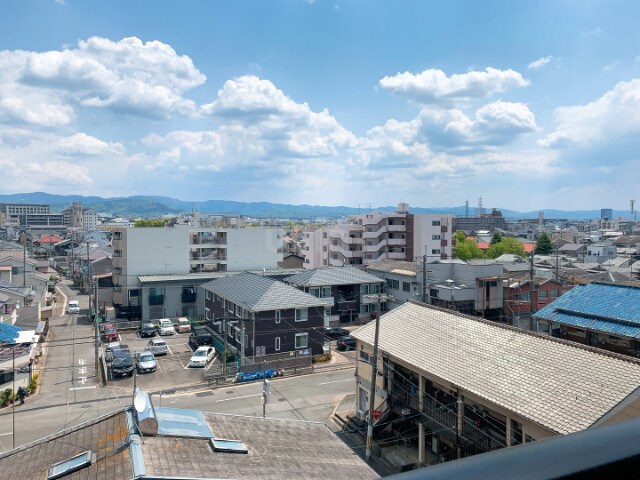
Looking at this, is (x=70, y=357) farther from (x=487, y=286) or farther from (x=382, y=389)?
(x=487, y=286)

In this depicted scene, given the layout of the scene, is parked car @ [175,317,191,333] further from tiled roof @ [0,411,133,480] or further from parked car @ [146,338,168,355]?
tiled roof @ [0,411,133,480]

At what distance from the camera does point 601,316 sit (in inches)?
774

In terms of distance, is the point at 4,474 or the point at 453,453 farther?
the point at 453,453

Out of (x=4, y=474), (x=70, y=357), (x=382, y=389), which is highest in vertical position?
(x=4, y=474)

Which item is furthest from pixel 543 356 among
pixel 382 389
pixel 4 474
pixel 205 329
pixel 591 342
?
pixel 205 329

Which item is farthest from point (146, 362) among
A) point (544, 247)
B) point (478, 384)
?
point (544, 247)

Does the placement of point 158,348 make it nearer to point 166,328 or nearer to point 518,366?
point 166,328

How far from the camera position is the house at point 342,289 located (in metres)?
31.1

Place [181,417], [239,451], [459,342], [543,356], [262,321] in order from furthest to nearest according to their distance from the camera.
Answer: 1. [262,321]
2. [459,342]
3. [543,356]
4. [181,417]
5. [239,451]

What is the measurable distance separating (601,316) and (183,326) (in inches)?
879

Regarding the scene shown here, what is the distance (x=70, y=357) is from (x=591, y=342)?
24061mm

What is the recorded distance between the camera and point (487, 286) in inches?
1147

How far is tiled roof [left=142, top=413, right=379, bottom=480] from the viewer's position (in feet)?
21.6

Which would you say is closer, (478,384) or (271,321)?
(478,384)
